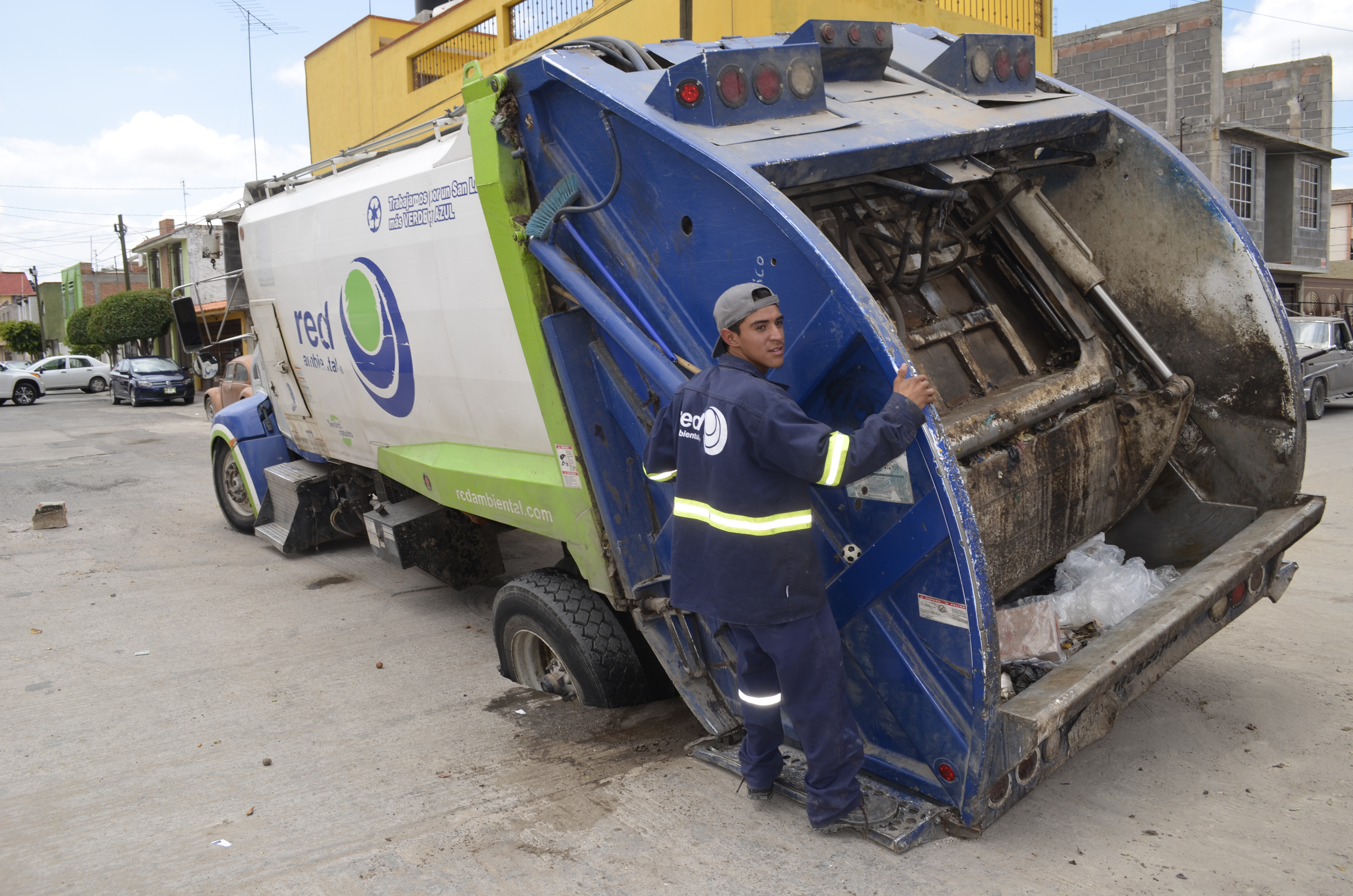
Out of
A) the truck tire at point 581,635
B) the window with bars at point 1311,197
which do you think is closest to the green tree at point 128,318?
the window with bars at point 1311,197

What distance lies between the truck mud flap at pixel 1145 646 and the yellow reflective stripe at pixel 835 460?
2.53ft

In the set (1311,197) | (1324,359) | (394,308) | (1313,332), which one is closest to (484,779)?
(394,308)

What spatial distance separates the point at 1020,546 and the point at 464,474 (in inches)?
95.3

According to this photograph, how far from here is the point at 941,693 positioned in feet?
9.00

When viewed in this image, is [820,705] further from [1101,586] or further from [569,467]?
[1101,586]

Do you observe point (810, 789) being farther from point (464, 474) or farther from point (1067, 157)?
point (1067, 157)

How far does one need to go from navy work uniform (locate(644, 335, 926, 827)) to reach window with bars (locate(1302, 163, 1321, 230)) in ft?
82.3

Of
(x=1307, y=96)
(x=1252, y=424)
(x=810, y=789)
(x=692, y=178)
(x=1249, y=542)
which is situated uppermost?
(x=1307, y=96)

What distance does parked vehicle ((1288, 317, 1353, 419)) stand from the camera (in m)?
13.0

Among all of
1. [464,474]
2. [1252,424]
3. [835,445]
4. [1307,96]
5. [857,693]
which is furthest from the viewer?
[1307,96]

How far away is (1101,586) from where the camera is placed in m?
3.82

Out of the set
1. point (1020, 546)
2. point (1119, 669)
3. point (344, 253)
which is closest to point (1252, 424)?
point (1020, 546)

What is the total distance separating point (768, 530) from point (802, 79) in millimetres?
1498

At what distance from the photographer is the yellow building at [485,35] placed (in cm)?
1113
